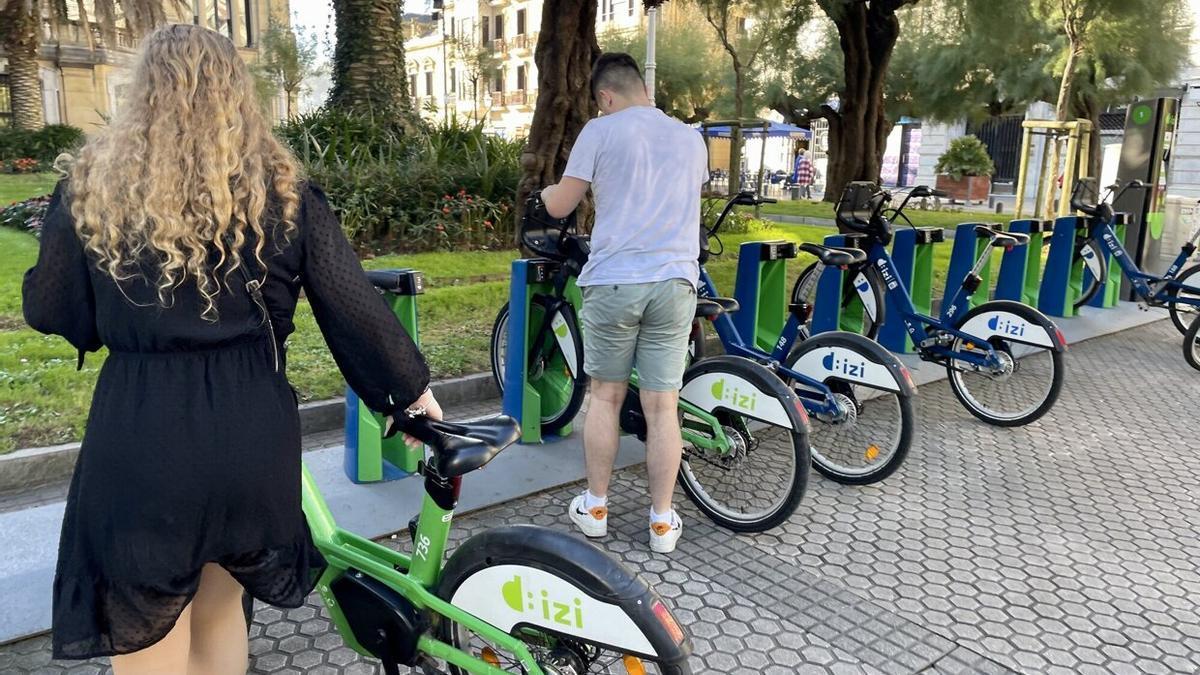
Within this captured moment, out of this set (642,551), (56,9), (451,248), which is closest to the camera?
(642,551)

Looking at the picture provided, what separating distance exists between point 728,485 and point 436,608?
2.21m

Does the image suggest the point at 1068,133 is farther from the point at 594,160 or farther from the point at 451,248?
the point at 594,160

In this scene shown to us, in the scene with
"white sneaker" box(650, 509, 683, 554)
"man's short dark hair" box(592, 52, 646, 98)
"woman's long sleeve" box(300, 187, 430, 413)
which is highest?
"man's short dark hair" box(592, 52, 646, 98)

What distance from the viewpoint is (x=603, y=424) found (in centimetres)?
364

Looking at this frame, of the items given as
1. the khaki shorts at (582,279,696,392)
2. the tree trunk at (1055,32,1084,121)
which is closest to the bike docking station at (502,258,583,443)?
the khaki shorts at (582,279,696,392)

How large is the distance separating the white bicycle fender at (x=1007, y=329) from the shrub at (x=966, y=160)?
26.7 m

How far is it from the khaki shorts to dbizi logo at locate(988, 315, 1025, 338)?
268 cm

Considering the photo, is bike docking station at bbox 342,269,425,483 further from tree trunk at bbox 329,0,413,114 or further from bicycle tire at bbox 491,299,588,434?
tree trunk at bbox 329,0,413,114

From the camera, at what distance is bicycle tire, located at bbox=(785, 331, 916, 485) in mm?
4227

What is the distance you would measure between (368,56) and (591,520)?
34.7 ft

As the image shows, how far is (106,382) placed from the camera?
1734mm

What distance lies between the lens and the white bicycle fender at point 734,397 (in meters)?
3.74

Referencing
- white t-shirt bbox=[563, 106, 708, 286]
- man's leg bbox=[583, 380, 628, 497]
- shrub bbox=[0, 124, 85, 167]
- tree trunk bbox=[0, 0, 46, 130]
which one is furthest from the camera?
tree trunk bbox=[0, 0, 46, 130]

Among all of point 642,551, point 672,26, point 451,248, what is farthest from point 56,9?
point 672,26
